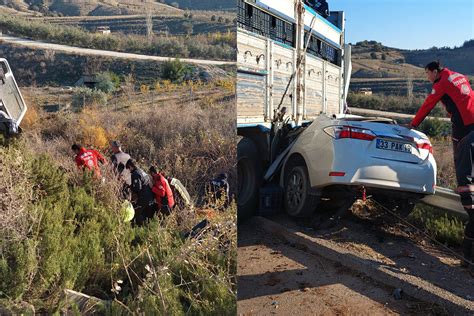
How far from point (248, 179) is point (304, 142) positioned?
39 cm

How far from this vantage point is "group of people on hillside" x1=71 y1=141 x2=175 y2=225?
2.14 metres

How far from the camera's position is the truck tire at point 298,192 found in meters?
2.17

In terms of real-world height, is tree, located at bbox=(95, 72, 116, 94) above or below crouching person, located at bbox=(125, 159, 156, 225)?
above

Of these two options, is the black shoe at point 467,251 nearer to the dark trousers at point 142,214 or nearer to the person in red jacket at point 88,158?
the dark trousers at point 142,214

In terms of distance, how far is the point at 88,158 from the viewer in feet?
7.07

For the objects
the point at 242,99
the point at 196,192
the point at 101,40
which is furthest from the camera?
the point at 101,40

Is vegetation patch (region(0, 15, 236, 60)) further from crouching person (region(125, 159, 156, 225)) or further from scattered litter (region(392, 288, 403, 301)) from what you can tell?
scattered litter (region(392, 288, 403, 301))

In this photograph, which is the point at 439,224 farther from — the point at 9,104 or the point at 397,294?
the point at 9,104

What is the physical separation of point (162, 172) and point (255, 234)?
531mm

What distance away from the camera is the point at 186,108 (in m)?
2.11

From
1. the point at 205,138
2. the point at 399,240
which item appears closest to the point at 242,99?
the point at 205,138

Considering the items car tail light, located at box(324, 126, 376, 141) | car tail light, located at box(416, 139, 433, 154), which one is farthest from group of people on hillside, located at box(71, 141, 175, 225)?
car tail light, located at box(416, 139, 433, 154)

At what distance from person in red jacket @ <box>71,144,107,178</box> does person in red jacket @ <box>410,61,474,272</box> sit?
1.46 meters

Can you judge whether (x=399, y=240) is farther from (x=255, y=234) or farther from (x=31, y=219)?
(x=31, y=219)
